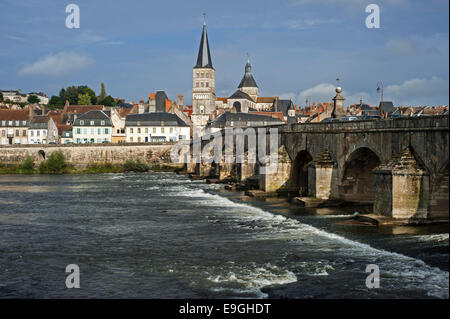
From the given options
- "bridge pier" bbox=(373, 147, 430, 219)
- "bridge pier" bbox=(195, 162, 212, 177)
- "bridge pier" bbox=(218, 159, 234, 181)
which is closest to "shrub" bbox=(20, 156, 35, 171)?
"bridge pier" bbox=(195, 162, 212, 177)

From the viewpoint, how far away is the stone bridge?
20106mm

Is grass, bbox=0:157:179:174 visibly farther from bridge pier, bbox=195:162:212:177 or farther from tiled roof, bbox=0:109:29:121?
tiled roof, bbox=0:109:29:121

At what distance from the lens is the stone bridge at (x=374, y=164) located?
20106 mm

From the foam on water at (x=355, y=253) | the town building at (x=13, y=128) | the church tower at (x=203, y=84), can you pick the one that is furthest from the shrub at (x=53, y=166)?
the foam on water at (x=355, y=253)

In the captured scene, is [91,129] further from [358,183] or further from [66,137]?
[358,183]

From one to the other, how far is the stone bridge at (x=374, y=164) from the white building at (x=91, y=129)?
2182 inches

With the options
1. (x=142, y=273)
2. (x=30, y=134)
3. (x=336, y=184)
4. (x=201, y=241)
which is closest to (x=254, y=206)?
(x=336, y=184)

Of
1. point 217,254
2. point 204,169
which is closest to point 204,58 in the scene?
point 204,169

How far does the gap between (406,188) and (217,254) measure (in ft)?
25.4

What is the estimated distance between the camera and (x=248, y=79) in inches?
6068

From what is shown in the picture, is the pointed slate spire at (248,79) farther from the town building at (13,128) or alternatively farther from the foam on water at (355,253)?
the foam on water at (355,253)

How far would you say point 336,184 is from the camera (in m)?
29.0

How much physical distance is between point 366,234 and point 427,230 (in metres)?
2.10
